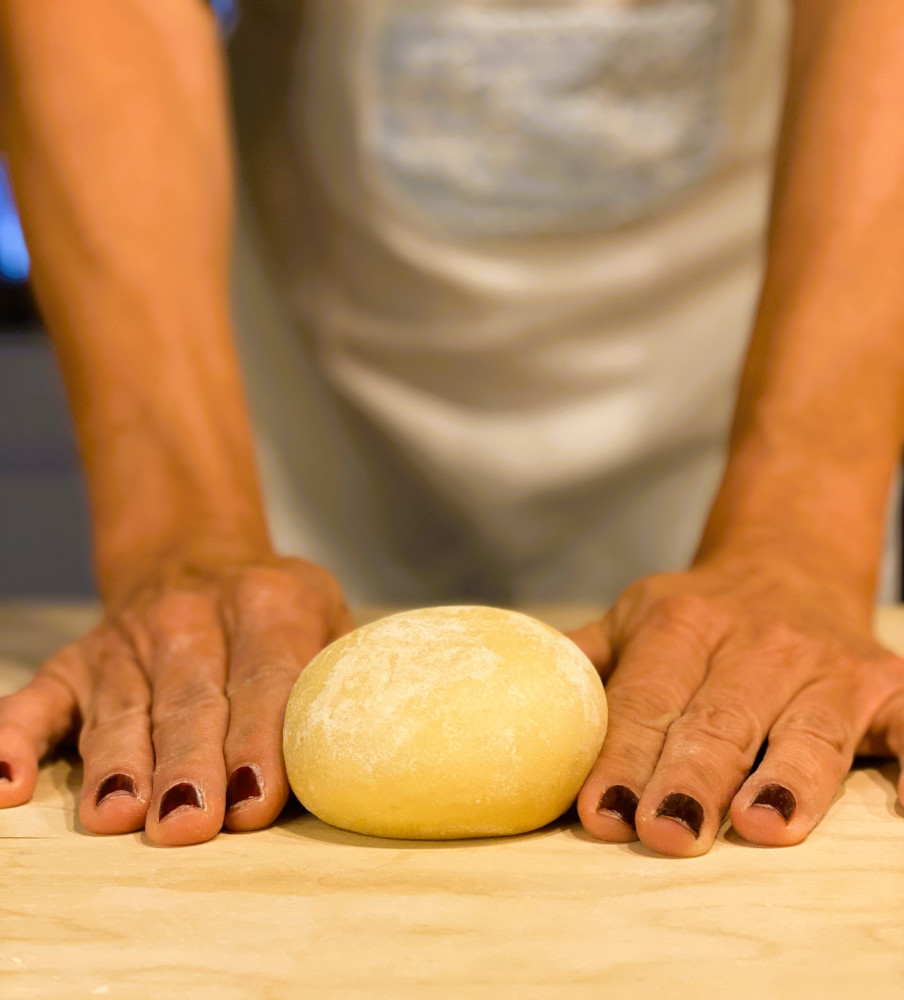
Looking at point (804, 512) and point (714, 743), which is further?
point (804, 512)

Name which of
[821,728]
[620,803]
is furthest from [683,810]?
[821,728]

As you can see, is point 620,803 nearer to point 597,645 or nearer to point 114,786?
point 597,645

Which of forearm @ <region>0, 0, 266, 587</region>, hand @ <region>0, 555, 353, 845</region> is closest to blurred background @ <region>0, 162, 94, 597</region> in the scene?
forearm @ <region>0, 0, 266, 587</region>

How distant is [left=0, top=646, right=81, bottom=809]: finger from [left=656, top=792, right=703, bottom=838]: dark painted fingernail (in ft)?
1.51

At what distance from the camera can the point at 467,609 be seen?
2.66 feet

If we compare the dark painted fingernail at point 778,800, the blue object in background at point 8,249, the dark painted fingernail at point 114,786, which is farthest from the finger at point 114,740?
the blue object in background at point 8,249

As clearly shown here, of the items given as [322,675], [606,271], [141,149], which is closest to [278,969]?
[322,675]

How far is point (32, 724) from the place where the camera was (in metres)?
0.87

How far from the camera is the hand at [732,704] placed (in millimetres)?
721

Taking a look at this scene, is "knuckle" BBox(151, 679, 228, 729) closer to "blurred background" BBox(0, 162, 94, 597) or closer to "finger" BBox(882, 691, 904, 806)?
"finger" BBox(882, 691, 904, 806)

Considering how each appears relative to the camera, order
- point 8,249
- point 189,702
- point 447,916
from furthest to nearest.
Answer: point 8,249, point 189,702, point 447,916

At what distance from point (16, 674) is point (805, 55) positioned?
1004mm

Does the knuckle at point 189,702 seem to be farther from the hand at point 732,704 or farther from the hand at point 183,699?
the hand at point 732,704

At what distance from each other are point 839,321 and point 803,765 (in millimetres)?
484
